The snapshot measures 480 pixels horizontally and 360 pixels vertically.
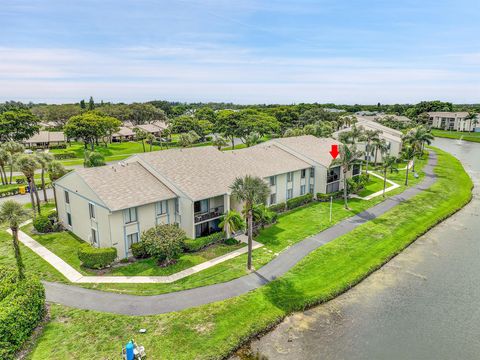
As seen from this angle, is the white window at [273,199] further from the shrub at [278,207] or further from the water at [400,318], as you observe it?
the water at [400,318]

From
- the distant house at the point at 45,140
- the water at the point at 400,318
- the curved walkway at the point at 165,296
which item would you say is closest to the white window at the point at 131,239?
the curved walkway at the point at 165,296

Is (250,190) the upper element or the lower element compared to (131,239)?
upper

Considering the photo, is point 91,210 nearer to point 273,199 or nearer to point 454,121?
point 273,199

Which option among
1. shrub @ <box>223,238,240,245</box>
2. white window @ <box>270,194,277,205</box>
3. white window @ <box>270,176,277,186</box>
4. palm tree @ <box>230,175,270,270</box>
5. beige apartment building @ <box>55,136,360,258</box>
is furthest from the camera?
white window @ <box>270,194,277,205</box>

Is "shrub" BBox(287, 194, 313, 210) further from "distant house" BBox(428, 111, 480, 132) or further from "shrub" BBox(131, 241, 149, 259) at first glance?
"distant house" BBox(428, 111, 480, 132)

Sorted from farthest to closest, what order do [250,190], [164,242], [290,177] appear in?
[290,177] < [164,242] < [250,190]

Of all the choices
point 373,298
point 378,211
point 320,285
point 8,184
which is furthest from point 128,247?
point 8,184

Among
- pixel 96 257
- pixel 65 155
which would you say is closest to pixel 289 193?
pixel 96 257

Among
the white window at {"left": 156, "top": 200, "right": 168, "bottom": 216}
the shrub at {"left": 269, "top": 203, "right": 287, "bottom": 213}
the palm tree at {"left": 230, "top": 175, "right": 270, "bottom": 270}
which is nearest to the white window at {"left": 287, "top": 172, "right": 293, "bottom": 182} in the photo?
the shrub at {"left": 269, "top": 203, "right": 287, "bottom": 213}
